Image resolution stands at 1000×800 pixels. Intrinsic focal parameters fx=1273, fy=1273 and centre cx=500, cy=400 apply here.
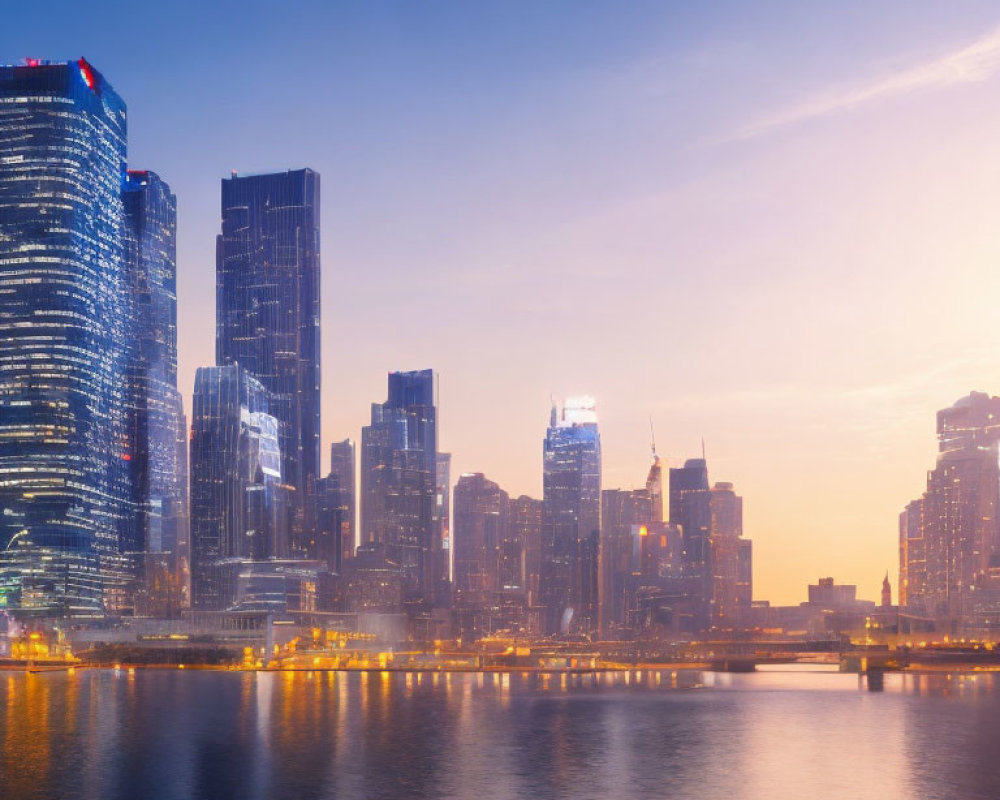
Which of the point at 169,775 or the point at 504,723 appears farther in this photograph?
the point at 504,723

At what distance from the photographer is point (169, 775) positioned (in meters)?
117

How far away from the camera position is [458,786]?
11038 cm

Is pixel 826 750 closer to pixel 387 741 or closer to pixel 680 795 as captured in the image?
pixel 680 795

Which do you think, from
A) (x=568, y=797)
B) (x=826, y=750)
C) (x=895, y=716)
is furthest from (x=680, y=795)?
(x=895, y=716)

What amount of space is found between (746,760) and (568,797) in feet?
110

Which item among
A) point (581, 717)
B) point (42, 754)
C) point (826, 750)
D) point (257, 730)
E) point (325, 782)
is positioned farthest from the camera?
point (581, 717)

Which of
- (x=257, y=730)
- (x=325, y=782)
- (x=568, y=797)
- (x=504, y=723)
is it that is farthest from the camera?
(x=504, y=723)

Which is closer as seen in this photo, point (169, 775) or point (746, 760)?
point (169, 775)

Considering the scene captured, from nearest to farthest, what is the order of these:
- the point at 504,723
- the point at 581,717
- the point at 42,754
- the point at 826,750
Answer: the point at 42,754 → the point at 826,750 → the point at 504,723 → the point at 581,717

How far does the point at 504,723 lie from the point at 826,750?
48.6m

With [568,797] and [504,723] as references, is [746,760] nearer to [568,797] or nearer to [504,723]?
[568,797]

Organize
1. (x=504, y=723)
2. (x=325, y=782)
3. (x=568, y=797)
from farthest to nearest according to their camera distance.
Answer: (x=504, y=723) → (x=325, y=782) → (x=568, y=797)

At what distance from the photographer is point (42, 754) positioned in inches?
5143

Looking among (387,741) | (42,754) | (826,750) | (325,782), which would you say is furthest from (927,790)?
(42,754)
